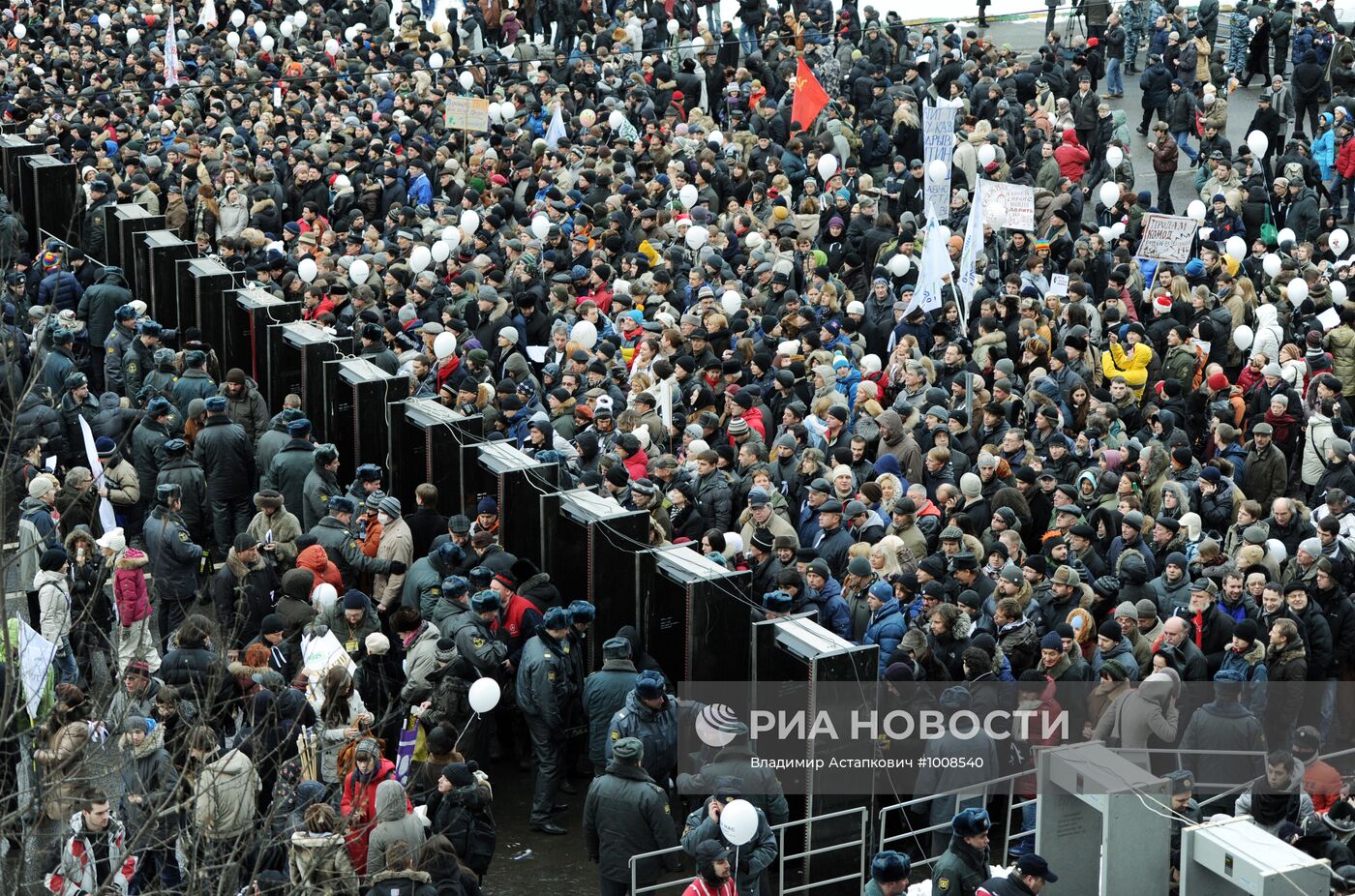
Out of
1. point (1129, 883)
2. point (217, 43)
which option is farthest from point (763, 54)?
point (1129, 883)

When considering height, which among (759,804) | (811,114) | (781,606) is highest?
(811,114)

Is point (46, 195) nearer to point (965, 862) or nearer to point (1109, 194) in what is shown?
point (1109, 194)

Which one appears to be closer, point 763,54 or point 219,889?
point 219,889

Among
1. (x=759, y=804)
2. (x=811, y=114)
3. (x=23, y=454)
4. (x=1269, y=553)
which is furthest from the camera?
(x=811, y=114)

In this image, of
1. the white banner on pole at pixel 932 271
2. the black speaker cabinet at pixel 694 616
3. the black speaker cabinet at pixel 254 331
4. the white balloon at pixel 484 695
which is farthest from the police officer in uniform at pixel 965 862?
Result: the black speaker cabinet at pixel 254 331

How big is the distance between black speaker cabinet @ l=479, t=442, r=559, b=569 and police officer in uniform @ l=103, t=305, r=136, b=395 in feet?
15.5

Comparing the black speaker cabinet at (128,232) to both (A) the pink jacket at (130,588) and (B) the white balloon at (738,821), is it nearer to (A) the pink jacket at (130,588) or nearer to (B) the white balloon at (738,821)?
(A) the pink jacket at (130,588)

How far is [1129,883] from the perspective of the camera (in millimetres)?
8516

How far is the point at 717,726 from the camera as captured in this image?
11.2m

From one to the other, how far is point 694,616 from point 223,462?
16.5 ft

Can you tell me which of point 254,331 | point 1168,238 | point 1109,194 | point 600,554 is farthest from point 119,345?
point 1109,194

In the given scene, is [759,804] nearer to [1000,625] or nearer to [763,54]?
[1000,625]

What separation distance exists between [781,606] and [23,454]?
6.14 meters

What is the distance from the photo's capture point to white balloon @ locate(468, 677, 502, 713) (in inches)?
438
